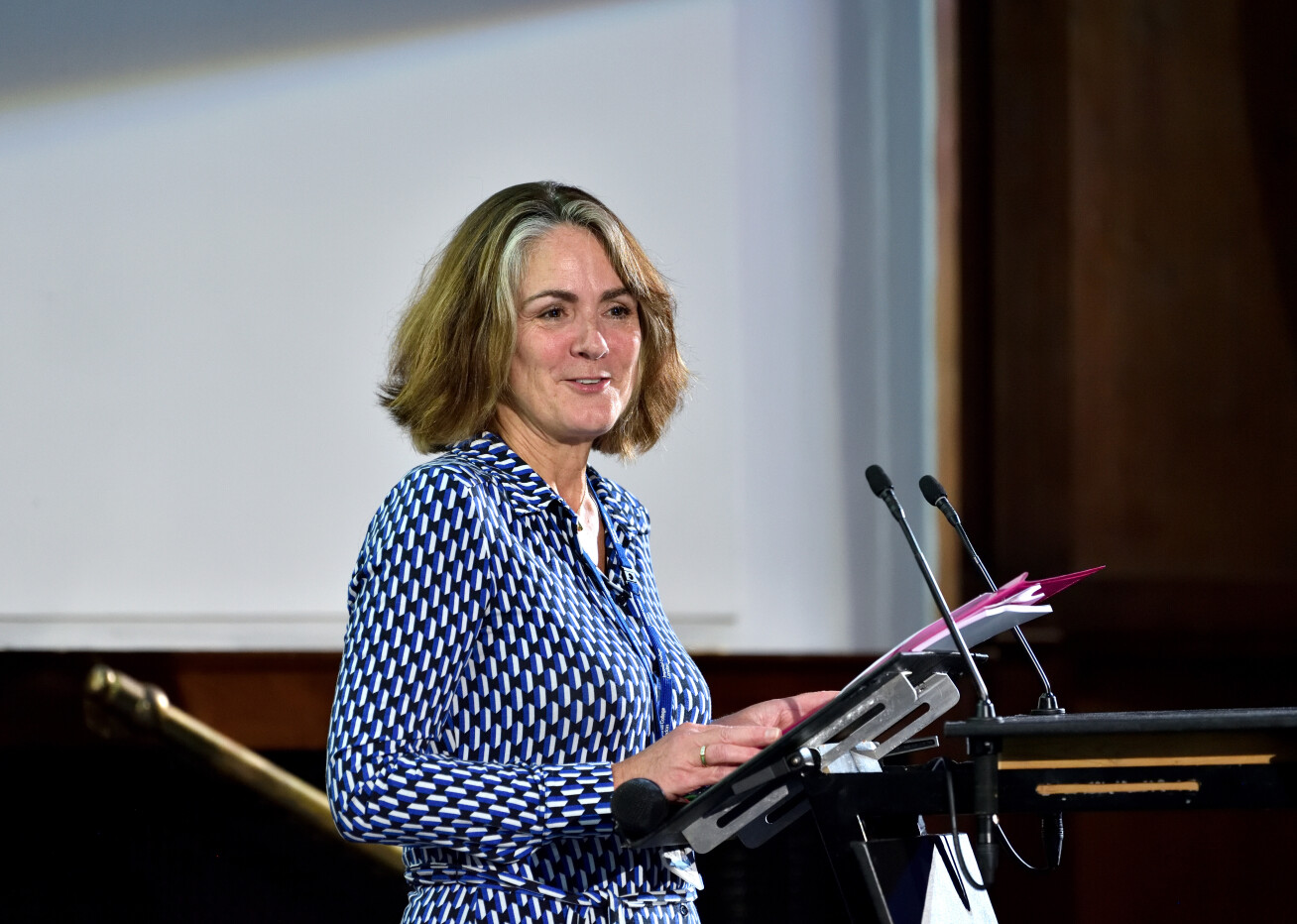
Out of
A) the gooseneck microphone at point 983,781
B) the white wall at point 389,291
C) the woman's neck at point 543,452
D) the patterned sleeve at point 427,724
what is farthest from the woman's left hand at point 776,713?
the white wall at point 389,291

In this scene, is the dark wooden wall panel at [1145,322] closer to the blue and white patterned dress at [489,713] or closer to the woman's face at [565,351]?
the woman's face at [565,351]

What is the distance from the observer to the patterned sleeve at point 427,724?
1.33 metres

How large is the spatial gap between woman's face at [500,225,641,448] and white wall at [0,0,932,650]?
4.99 feet

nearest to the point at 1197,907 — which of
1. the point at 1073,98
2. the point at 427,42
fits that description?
the point at 1073,98

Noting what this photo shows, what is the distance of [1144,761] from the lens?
113 centimetres

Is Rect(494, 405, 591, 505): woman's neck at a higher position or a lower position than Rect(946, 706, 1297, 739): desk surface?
higher

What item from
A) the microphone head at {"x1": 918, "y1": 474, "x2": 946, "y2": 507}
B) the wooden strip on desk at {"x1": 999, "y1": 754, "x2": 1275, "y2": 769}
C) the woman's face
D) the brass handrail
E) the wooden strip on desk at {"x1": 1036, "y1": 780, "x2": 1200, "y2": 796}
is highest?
the woman's face

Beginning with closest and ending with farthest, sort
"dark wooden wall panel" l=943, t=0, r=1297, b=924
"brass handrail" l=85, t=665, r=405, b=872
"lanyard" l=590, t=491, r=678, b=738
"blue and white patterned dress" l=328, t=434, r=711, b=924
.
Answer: "blue and white patterned dress" l=328, t=434, r=711, b=924 < "lanyard" l=590, t=491, r=678, b=738 < "brass handrail" l=85, t=665, r=405, b=872 < "dark wooden wall panel" l=943, t=0, r=1297, b=924

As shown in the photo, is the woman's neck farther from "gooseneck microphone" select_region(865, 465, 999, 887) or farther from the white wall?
the white wall

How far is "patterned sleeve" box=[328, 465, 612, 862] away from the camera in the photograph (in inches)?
52.2

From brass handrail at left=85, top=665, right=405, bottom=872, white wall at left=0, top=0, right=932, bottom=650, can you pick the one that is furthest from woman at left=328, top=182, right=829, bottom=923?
white wall at left=0, top=0, right=932, bottom=650

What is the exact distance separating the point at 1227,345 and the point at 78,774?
2.56m

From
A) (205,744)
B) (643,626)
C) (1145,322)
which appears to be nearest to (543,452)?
(643,626)

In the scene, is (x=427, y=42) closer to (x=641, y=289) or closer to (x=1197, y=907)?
(x=641, y=289)
